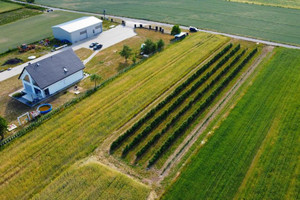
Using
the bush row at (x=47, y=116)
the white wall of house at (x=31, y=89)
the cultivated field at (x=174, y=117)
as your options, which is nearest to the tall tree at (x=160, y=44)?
the cultivated field at (x=174, y=117)

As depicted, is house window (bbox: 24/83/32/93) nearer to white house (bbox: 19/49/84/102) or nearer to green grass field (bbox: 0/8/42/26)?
white house (bbox: 19/49/84/102)

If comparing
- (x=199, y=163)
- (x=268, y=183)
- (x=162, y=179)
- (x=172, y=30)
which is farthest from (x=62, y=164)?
(x=172, y=30)

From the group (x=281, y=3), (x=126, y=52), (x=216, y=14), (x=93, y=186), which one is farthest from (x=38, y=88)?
(x=281, y=3)

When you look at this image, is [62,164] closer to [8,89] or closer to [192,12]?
[8,89]

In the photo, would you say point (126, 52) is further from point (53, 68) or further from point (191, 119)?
point (191, 119)

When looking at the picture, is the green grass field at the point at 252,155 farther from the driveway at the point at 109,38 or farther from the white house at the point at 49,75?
the driveway at the point at 109,38
